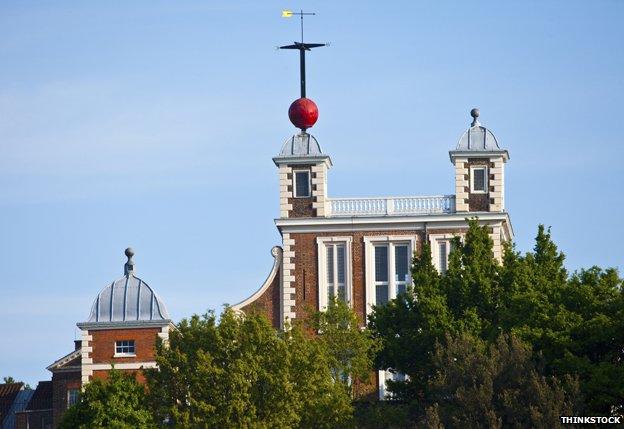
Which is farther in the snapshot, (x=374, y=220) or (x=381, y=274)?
(x=381, y=274)

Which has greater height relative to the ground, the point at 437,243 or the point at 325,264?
the point at 437,243

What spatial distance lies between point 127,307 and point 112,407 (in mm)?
13261

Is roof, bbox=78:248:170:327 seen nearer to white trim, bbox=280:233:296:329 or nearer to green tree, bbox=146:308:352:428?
white trim, bbox=280:233:296:329

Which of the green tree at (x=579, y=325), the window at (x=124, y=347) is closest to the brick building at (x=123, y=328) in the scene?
the window at (x=124, y=347)

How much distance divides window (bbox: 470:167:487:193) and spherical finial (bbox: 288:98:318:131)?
7512mm

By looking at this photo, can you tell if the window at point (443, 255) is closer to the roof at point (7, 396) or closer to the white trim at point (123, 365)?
the white trim at point (123, 365)

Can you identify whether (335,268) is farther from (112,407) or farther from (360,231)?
(112,407)

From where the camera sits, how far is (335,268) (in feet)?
318

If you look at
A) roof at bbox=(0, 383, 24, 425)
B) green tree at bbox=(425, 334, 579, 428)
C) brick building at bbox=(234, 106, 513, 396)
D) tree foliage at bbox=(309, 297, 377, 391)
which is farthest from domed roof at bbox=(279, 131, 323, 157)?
roof at bbox=(0, 383, 24, 425)

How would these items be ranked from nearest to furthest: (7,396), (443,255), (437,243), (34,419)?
(437,243) → (443,255) → (34,419) → (7,396)

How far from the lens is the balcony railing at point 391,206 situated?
97.1m

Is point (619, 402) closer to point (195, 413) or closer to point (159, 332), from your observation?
point (195, 413)

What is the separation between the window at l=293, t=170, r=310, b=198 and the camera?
97500mm

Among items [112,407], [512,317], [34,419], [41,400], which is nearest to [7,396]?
[41,400]
